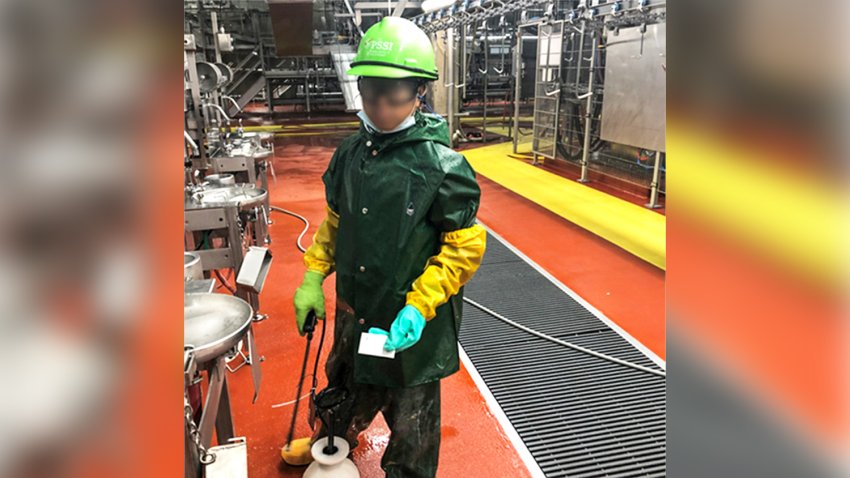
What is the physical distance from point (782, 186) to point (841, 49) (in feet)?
0.26

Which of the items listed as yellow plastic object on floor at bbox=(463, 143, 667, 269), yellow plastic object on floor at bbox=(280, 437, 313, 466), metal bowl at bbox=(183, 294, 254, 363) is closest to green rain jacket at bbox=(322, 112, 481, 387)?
metal bowl at bbox=(183, 294, 254, 363)

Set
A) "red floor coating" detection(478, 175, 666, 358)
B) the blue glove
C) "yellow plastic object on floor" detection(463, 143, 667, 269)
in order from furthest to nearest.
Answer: "yellow plastic object on floor" detection(463, 143, 667, 269) → "red floor coating" detection(478, 175, 666, 358) → the blue glove

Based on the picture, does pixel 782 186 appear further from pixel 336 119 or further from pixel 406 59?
pixel 336 119

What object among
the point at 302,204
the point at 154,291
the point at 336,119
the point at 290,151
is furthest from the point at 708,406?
the point at 336,119

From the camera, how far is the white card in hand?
6.19 ft

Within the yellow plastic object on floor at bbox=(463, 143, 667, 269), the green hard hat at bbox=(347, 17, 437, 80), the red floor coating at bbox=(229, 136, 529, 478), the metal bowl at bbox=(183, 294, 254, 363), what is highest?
the green hard hat at bbox=(347, 17, 437, 80)

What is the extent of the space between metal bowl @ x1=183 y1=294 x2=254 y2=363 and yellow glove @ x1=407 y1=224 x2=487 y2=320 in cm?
59

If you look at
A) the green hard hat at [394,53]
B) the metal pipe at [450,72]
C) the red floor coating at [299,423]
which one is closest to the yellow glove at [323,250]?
the green hard hat at [394,53]

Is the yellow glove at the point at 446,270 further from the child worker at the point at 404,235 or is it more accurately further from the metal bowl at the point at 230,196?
the metal bowl at the point at 230,196

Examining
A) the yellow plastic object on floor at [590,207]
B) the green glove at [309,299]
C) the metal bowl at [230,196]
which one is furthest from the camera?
the yellow plastic object on floor at [590,207]

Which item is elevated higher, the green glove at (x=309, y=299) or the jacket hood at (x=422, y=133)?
the jacket hood at (x=422, y=133)

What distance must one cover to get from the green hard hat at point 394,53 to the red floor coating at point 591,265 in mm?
2602

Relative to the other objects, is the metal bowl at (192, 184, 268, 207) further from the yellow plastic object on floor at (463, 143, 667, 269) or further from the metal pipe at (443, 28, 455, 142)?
the metal pipe at (443, 28, 455, 142)

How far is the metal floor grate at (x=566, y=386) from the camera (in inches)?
105
